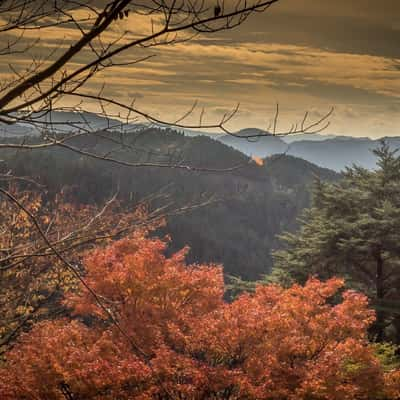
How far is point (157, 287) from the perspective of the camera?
512 inches

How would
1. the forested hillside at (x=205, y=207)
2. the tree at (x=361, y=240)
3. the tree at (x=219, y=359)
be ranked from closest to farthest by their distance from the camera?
the tree at (x=219, y=359) < the tree at (x=361, y=240) < the forested hillside at (x=205, y=207)

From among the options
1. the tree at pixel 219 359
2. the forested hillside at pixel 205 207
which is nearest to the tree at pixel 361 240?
the tree at pixel 219 359

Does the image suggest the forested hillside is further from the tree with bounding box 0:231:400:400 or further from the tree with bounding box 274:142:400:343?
the tree with bounding box 0:231:400:400

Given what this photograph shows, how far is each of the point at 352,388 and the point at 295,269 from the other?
1092 centimetres

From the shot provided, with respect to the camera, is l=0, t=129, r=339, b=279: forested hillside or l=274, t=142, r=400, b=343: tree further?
l=0, t=129, r=339, b=279: forested hillside

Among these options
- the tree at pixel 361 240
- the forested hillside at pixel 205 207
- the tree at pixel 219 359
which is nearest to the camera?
the tree at pixel 219 359

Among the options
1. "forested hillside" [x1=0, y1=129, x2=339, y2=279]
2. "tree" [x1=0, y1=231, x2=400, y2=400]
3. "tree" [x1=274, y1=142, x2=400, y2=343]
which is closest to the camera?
"tree" [x1=0, y1=231, x2=400, y2=400]

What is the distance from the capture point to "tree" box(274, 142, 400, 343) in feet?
61.8

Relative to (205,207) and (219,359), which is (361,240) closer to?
(219,359)

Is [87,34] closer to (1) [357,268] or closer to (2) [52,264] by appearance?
(2) [52,264]

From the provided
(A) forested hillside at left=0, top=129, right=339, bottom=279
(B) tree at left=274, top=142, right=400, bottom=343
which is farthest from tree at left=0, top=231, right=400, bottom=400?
(A) forested hillside at left=0, top=129, right=339, bottom=279

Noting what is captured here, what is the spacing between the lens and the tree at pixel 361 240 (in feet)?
61.8

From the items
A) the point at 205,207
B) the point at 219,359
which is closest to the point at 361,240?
the point at 219,359

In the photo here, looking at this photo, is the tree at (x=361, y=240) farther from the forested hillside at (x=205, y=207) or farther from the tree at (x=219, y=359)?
the forested hillside at (x=205, y=207)
